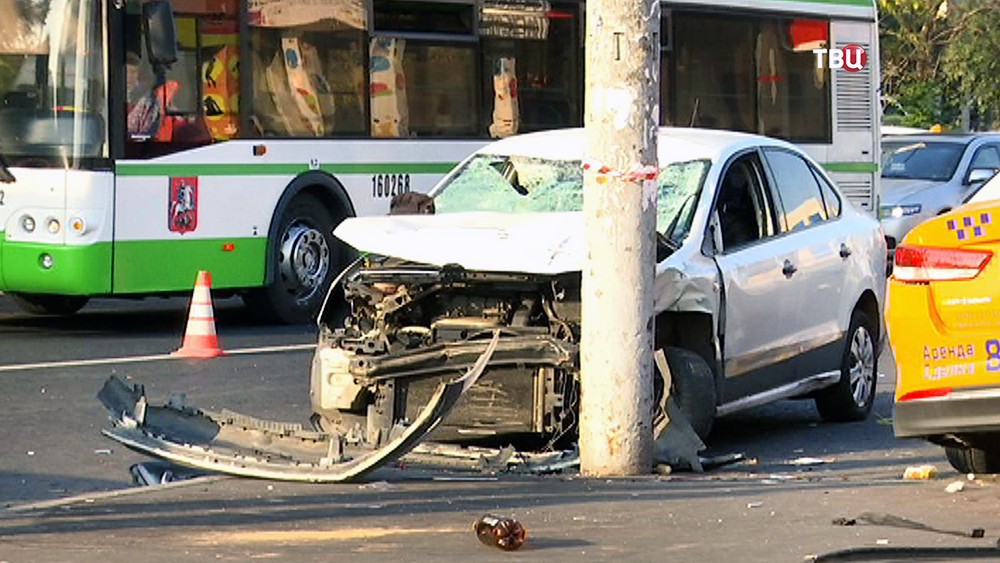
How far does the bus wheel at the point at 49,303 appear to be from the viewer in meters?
17.9

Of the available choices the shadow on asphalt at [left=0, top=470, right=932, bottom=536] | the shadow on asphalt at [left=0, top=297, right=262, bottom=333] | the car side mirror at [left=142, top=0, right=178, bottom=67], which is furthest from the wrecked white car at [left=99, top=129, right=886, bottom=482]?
the shadow on asphalt at [left=0, top=297, right=262, bottom=333]

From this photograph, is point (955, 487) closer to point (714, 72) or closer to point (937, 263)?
point (937, 263)

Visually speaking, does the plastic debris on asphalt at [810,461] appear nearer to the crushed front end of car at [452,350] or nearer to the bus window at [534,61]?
the crushed front end of car at [452,350]

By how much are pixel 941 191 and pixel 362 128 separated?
394 inches

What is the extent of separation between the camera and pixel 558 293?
1037 cm

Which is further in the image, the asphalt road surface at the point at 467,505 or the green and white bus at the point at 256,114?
the green and white bus at the point at 256,114

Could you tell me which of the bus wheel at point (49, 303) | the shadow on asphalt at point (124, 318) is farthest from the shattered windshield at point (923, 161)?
the bus wheel at point (49, 303)

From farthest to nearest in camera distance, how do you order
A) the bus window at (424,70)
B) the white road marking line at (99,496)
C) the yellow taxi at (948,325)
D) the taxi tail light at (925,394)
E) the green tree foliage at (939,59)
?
the green tree foliage at (939,59), the bus window at (424,70), the taxi tail light at (925,394), the yellow taxi at (948,325), the white road marking line at (99,496)

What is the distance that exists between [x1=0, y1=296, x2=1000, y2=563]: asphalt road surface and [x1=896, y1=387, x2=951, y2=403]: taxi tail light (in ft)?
1.37

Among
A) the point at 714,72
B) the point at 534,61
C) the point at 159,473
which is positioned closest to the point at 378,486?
the point at 159,473

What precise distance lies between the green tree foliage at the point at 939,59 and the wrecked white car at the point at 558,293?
36217 millimetres

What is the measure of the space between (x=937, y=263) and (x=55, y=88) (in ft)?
29.7

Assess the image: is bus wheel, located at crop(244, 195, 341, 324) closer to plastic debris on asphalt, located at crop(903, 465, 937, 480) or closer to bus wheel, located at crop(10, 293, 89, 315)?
bus wheel, located at crop(10, 293, 89, 315)

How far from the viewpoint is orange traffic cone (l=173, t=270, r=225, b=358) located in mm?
15258
